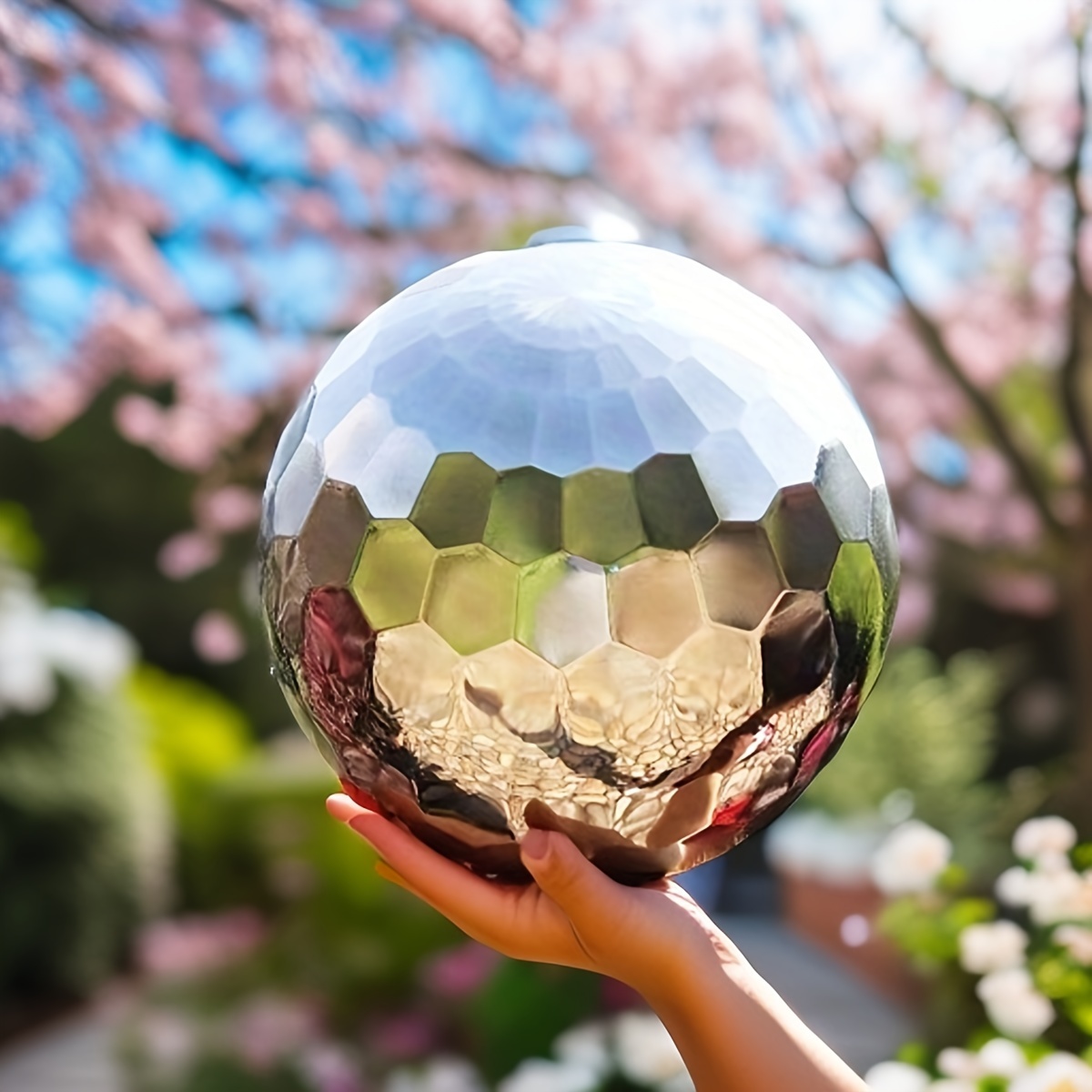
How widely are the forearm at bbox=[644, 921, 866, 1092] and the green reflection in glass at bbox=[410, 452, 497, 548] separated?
0.51 metres

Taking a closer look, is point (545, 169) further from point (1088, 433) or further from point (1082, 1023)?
point (1082, 1023)

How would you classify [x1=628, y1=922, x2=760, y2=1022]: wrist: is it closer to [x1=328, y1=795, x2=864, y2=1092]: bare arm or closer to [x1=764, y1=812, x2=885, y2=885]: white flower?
[x1=328, y1=795, x2=864, y2=1092]: bare arm

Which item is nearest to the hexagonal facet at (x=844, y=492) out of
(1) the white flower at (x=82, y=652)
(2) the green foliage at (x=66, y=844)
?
(2) the green foliage at (x=66, y=844)

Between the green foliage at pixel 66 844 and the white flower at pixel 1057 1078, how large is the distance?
5.28 metres

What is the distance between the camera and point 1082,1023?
2.06 meters

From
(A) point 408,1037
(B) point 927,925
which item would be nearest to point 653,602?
(B) point 927,925

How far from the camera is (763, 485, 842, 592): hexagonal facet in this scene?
3.57 ft

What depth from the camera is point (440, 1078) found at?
3516mm

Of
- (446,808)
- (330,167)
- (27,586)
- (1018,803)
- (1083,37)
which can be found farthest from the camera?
(27,586)

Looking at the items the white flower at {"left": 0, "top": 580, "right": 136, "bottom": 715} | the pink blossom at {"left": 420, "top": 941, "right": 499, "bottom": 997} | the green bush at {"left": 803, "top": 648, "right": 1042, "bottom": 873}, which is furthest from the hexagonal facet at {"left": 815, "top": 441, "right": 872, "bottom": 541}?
the white flower at {"left": 0, "top": 580, "right": 136, "bottom": 715}

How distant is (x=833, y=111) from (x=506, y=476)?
4189mm

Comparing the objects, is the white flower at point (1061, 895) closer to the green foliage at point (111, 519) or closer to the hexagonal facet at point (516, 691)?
the hexagonal facet at point (516, 691)

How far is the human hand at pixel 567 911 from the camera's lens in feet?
3.83

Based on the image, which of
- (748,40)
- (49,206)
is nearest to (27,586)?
(49,206)
